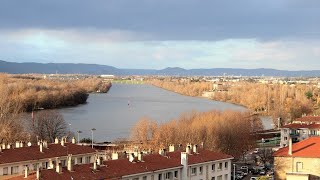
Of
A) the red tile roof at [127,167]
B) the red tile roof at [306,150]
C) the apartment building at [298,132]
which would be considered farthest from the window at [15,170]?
the apartment building at [298,132]

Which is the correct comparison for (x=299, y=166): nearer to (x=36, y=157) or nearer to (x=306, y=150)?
(x=306, y=150)

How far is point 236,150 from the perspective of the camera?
32844 millimetres

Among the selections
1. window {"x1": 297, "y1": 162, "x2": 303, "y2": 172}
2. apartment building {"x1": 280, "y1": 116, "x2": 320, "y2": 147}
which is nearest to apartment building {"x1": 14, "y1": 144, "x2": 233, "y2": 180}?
window {"x1": 297, "y1": 162, "x2": 303, "y2": 172}

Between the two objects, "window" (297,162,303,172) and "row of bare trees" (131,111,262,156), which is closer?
"window" (297,162,303,172)

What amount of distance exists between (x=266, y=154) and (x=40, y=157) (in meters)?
16.8

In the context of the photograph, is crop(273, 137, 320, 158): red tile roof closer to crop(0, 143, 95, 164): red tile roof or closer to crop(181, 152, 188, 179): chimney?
crop(181, 152, 188, 179): chimney

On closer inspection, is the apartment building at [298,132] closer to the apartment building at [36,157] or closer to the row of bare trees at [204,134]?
the row of bare trees at [204,134]

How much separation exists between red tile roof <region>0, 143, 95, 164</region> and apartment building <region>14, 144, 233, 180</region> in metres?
2.85

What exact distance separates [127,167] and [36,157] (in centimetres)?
438

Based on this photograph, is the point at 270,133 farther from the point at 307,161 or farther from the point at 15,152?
the point at 15,152

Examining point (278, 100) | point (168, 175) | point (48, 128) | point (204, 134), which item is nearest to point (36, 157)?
point (168, 175)

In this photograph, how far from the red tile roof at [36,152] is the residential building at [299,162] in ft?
25.4

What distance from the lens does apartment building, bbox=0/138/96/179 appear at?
18.6 metres

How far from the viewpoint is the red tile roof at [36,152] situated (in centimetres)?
1898
